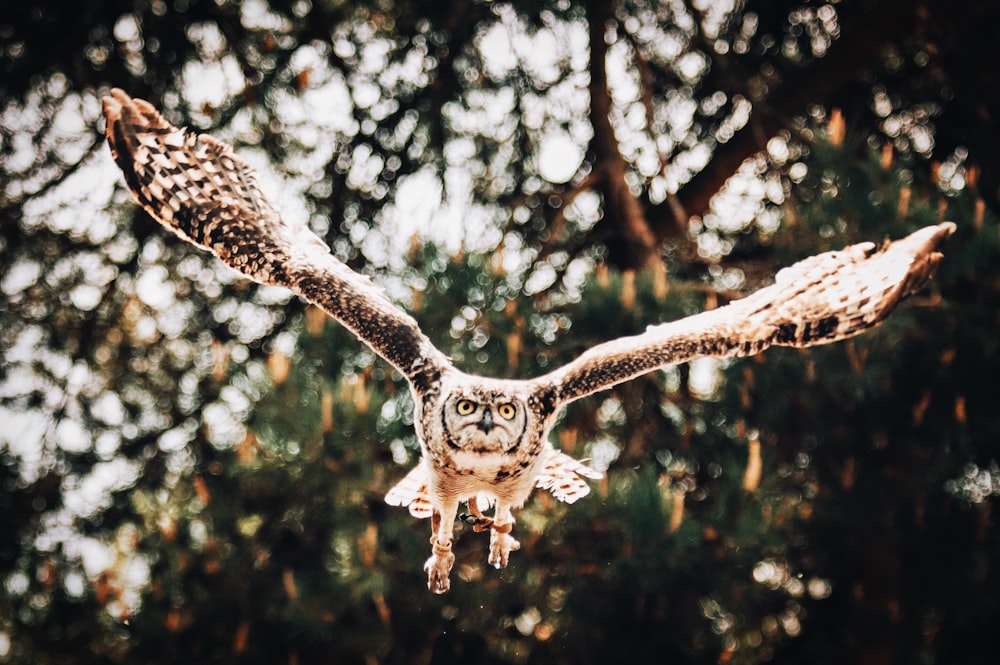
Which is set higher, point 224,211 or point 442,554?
point 224,211

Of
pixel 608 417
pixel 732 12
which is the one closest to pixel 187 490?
pixel 608 417

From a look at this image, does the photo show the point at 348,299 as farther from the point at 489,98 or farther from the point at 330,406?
the point at 489,98

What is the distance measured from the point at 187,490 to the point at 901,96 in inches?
161

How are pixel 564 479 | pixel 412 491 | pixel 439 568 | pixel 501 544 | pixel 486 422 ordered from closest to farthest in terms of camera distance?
1. pixel 486 422
2. pixel 439 568
3. pixel 501 544
4. pixel 412 491
5. pixel 564 479

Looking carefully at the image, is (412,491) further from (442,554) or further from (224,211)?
(224,211)

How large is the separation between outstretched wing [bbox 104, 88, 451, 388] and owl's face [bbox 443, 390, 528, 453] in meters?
0.32

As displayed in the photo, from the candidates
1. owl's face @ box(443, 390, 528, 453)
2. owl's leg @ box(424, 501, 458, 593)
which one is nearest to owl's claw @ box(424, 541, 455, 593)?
owl's leg @ box(424, 501, 458, 593)

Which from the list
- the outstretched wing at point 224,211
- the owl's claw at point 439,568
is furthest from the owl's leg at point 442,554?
the outstretched wing at point 224,211

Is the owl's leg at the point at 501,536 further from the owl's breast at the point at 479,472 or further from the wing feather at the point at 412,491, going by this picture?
the wing feather at the point at 412,491

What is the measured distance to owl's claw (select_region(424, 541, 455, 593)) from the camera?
203 centimetres

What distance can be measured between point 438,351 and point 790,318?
33.2 inches

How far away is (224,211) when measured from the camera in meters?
2.48

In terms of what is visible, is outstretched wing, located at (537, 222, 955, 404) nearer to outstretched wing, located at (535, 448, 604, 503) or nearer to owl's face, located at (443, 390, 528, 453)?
owl's face, located at (443, 390, 528, 453)

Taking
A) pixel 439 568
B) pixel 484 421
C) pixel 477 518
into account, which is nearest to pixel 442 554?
pixel 439 568
